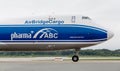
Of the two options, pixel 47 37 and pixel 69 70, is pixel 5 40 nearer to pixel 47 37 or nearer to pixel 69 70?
pixel 47 37

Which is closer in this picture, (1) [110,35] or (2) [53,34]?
(1) [110,35]

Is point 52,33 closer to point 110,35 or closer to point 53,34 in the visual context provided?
point 53,34

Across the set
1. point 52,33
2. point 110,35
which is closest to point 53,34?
point 52,33

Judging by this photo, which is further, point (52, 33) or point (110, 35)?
point (52, 33)

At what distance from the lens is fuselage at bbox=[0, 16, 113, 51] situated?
34.4 m

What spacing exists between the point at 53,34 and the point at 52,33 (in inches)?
5.5

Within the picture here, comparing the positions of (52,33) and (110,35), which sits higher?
(52,33)

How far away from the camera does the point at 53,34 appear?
3466cm

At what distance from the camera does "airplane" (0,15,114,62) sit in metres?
34.4

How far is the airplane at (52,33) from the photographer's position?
34.4 m

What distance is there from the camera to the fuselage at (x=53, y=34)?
3438 centimetres

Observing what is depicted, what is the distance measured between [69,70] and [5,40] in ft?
51.4

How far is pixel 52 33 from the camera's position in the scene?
34.7m

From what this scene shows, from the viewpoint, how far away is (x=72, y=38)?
1357 inches
